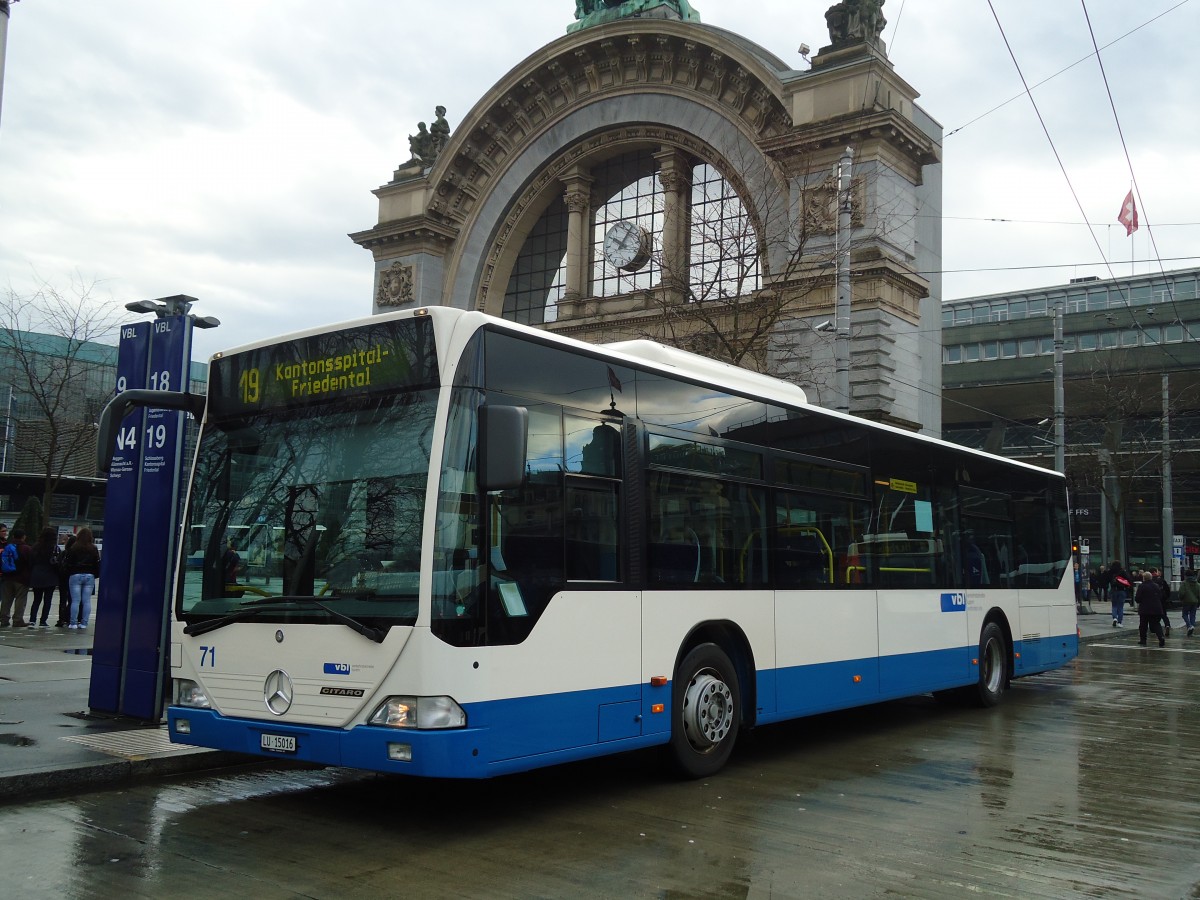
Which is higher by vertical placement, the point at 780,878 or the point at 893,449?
the point at 893,449

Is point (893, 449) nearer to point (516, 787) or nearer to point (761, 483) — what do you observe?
point (761, 483)

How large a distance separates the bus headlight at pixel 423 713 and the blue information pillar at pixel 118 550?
484 centimetres

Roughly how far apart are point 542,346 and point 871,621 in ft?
16.6

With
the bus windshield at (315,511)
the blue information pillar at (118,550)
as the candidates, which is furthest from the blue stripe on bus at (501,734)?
the blue information pillar at (118,550)

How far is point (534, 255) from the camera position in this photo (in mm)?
40938

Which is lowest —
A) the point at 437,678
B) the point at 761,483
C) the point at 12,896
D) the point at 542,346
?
the point at 12,896

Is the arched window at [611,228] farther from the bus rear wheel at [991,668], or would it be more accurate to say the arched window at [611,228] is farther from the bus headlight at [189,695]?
the bus headlight at [189,695]

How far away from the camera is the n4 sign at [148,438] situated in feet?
33.9

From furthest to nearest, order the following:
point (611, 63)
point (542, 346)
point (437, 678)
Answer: point (611, 63) → point (542, 346) → point (437, 678)

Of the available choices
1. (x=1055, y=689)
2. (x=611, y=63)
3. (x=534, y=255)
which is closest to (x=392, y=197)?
(x=534, y=255)

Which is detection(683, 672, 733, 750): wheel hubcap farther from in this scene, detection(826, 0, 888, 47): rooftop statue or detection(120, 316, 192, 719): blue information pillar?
detection(826, 0, 888, 47): rooftop statue

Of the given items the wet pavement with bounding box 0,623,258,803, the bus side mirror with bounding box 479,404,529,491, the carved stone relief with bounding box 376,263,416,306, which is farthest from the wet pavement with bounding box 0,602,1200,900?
the carved stone relief with bounding box 376,263,416,306

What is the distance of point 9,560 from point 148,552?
12336 mm

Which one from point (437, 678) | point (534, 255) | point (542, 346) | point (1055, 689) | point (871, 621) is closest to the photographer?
point (437, 678)
